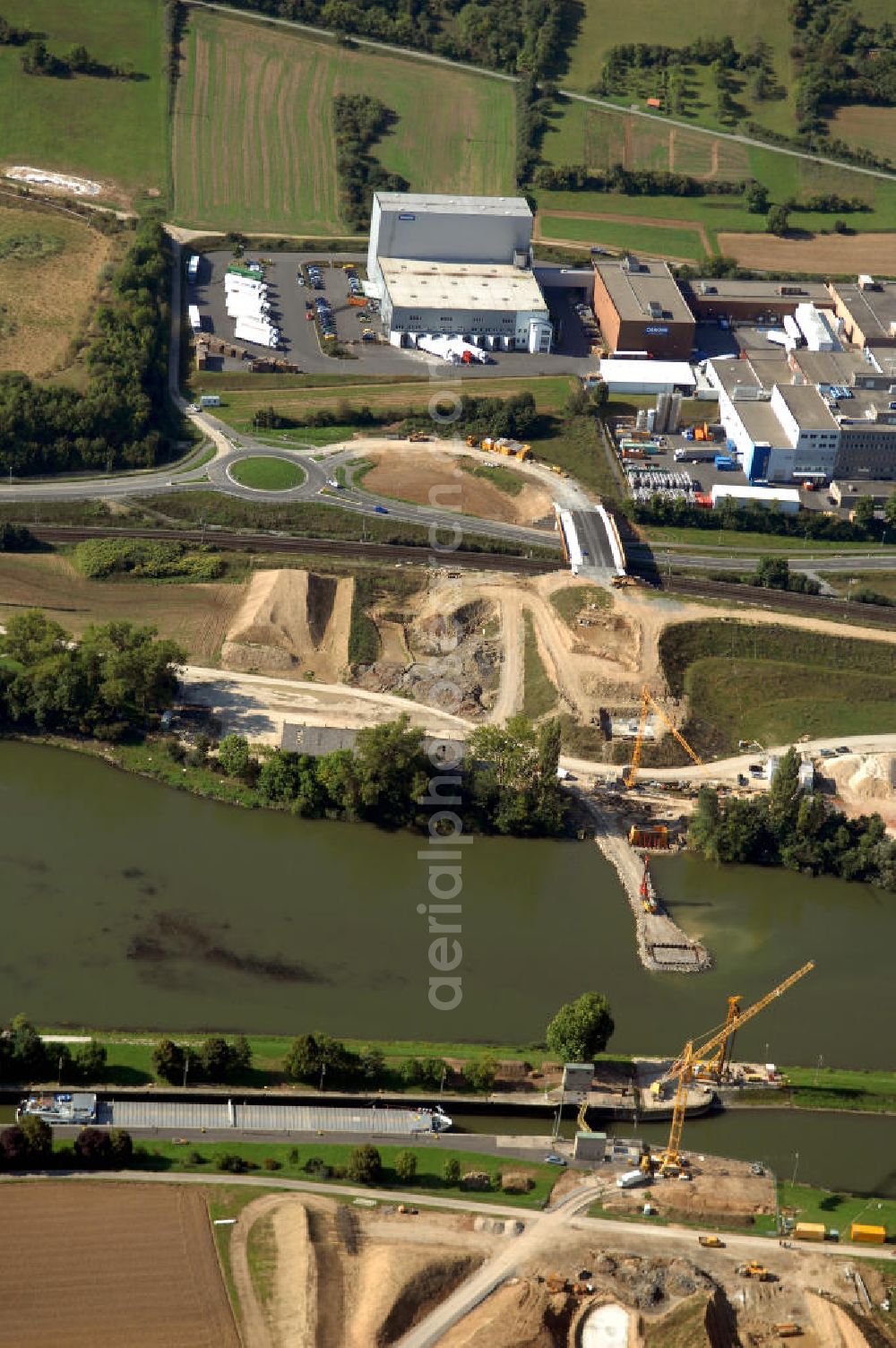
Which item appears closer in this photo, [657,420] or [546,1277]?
[546,1277]

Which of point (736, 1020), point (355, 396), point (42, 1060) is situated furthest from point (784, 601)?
point (42, 1060)

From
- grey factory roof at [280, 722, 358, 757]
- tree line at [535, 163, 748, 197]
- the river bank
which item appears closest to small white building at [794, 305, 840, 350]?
tree line at [535, 163, 748, 197]

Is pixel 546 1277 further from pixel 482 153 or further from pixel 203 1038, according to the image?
pixel 482 153

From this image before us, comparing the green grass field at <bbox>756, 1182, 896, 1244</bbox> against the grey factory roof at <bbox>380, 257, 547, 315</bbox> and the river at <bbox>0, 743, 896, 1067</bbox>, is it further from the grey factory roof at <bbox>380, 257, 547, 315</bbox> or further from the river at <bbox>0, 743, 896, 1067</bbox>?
the grey factory roof at <bbox>380, 257, 547, 315</bbox>

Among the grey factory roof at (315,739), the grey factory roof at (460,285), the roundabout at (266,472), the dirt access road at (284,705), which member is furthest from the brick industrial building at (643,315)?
the grey factory roof at (315,739)

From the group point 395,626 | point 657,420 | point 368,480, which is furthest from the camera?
point 657,420

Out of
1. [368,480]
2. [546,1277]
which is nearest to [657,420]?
[368,480]

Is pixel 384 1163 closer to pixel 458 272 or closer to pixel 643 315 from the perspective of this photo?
pixel 643 315
